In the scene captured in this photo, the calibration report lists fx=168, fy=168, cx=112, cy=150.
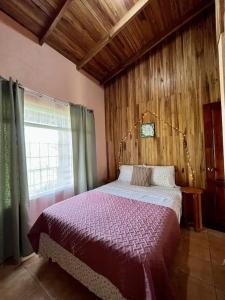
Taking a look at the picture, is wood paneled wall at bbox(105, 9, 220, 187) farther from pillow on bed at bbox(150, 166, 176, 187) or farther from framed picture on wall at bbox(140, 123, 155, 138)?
pillow on bed at bbox(150, 166, 176, 187)

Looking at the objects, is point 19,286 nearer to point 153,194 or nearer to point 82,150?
point 153,194

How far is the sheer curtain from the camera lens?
7.38ft

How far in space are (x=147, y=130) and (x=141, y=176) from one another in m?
0.86

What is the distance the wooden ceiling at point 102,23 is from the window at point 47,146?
0.92 m

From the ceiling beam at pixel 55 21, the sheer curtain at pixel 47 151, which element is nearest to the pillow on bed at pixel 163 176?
the sheer curtain at pixel 47 151

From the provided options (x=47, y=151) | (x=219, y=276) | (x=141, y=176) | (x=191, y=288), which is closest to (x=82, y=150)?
(x=47, y=151)

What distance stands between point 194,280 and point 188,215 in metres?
1.19

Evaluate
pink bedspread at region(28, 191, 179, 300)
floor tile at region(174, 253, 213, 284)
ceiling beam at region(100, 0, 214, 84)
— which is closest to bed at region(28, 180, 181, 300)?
pink bedspread at region(28, 191, 179, 300)

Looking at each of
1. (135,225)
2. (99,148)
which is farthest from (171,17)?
(135,225)

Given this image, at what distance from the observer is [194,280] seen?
1548mm

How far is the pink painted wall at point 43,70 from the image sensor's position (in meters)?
2.02

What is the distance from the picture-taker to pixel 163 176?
2.69 m

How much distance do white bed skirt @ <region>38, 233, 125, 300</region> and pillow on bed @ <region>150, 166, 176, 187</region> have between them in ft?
5.55

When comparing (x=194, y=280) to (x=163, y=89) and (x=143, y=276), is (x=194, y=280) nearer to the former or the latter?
(x=143, y=276)
